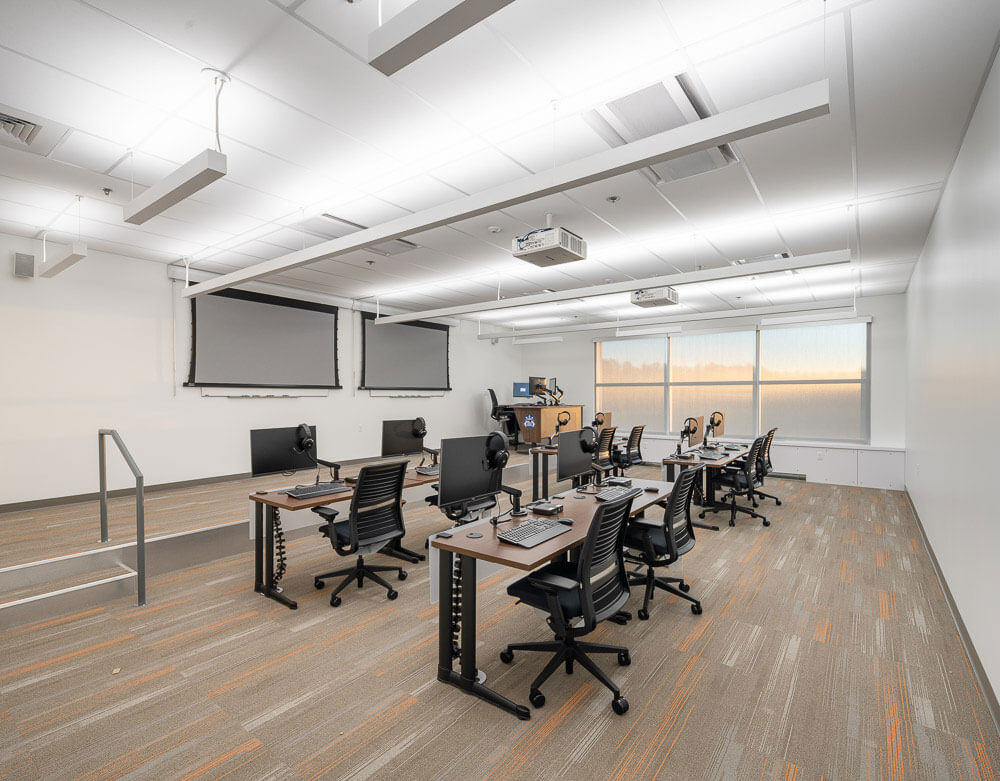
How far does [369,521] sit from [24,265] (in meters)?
5.39

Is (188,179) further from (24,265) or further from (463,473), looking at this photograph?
(24,265)

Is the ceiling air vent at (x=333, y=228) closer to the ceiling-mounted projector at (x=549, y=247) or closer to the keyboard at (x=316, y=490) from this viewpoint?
the ceiling-mounted projector at (x=549, y=247)

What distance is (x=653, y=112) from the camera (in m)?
2.91

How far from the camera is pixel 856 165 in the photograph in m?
3.47

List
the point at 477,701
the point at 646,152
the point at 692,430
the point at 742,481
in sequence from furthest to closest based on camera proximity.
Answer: the point at 692,430 < the point at 742,481 < the point at 646,152 < the point at 477,701

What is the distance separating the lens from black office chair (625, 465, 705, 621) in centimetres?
314

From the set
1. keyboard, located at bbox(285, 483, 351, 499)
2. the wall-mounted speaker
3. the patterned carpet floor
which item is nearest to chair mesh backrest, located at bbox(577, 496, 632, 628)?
the patterned carpet floor

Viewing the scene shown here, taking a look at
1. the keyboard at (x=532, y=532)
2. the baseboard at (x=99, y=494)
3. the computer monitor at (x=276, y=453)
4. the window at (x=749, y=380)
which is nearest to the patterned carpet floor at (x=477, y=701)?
the keyboard at (x=532, y=532)

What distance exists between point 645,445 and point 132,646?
29.4 feet

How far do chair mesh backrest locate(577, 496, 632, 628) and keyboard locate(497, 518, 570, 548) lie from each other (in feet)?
0.89

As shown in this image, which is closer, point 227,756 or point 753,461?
point 227,756

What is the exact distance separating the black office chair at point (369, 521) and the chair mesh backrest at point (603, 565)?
5.60ft

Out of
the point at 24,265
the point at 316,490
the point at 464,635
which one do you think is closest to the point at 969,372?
the point at 464,635

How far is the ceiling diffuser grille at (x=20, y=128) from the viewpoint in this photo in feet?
10.1
